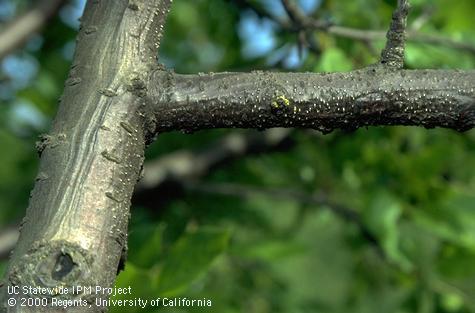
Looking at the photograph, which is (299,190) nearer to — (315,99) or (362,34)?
(362,34)

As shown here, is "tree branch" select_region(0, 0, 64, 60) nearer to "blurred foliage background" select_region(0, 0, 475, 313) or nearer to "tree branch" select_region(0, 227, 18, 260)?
"blurred foliage background" select_region(0, 0, 475, 313)

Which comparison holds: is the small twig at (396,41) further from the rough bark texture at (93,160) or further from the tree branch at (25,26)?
the tree branch at (25,26)

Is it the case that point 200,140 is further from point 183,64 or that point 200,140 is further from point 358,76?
point 358,76

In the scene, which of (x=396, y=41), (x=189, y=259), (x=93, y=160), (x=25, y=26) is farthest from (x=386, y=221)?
(x=25, y=26)

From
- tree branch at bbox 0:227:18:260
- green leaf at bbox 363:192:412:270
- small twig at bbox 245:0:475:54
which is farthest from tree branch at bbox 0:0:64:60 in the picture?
green leaf at bbox 363:192:412:270

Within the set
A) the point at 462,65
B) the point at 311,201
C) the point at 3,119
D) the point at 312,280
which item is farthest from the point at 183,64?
the point at 312,280
